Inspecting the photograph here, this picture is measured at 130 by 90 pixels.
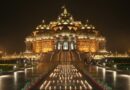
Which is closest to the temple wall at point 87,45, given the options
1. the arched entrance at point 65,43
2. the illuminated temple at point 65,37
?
the illuminated temple at point 65,37

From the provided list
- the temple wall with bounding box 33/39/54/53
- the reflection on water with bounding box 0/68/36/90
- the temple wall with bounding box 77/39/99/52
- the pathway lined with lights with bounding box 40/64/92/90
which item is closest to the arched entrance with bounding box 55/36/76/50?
the temple wall with bounding box 33/39/54/53

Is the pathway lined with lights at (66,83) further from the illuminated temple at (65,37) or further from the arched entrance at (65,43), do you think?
the illuminated temple at (65,37)

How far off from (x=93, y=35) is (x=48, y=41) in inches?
414

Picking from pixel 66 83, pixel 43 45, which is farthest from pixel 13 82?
pixel 43 45

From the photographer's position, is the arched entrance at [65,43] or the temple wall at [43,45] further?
the temple wall at [43,45]

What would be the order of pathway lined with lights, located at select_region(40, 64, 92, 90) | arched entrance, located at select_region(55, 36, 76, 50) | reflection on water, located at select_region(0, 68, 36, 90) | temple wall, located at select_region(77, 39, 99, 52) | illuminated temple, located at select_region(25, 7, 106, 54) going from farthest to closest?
temple wall, located at select_region(77, 39, 99, 52) < illuminated temple, located at select_region(25, 7, 106, 54) < arched entrance, located at select_region(55, 36, 76, 50) < reflection on water, located at select_region(0, 68, 36, 90) < pathway lined with lights, located at select_region(40, 64, 92, 90)

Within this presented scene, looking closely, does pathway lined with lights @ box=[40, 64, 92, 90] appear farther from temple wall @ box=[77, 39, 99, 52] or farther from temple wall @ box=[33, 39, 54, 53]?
temple wall @ box=[77, 39, 99, 52]

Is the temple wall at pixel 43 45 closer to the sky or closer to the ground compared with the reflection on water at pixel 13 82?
closer to the sky

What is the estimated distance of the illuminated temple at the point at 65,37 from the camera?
8131 centimetres

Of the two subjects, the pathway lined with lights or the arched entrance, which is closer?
the pathway lined with lights

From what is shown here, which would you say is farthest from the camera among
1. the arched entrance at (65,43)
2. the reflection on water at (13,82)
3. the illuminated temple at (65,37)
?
the illuminated temple at (65,37)

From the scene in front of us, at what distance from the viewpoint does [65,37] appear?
8156 cm

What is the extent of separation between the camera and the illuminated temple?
267 ft

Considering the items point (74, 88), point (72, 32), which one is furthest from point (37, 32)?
point (74, 88)
